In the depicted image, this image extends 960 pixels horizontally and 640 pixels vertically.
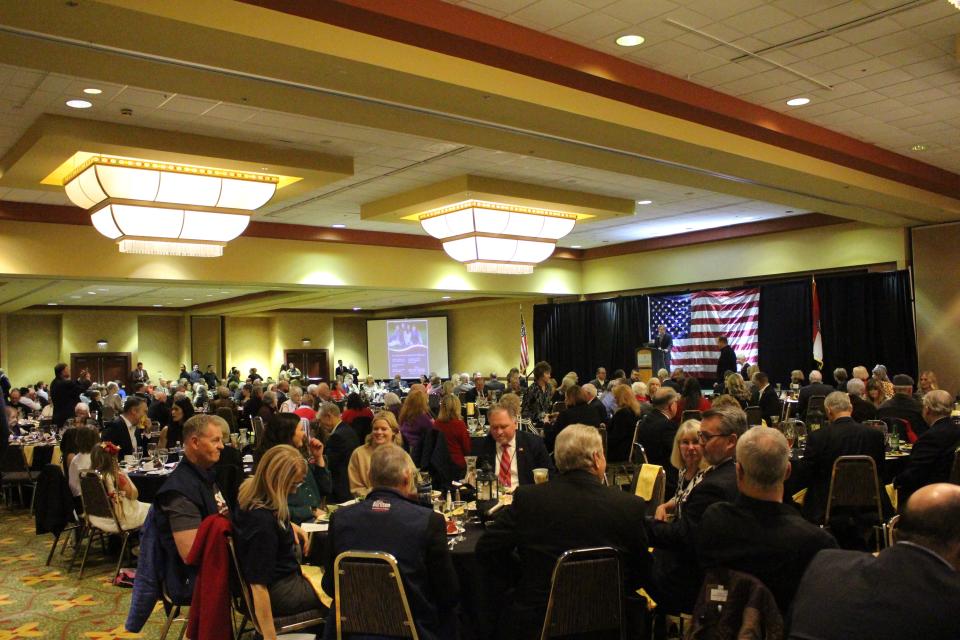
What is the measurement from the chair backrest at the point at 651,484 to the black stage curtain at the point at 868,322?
8507 millimetres

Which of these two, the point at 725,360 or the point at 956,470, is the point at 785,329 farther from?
the point at 956,470

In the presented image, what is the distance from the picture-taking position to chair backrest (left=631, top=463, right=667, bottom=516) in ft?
14.3

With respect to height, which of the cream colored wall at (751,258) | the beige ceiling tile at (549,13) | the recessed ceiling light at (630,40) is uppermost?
the beige ceiling tile at (549,13)

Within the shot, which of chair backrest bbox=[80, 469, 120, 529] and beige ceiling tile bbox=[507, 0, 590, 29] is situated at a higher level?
beige ceiling tile bbox=[507, 0, 590, 29]

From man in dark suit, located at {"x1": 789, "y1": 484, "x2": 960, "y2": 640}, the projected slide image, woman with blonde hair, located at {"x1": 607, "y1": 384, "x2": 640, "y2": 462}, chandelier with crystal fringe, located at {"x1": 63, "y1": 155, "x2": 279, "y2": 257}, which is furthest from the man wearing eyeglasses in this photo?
the projected slide image

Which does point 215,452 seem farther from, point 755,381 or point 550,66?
point 755,381

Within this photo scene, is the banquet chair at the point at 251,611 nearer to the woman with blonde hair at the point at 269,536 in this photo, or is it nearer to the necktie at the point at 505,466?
the woman with blonde hair at the point at 269,536

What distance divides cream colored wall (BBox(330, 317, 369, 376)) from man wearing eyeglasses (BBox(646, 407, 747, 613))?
22674mm

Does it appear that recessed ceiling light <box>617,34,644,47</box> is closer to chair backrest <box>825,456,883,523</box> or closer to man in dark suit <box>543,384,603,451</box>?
chair backrest <box>825,456,883,523</box>

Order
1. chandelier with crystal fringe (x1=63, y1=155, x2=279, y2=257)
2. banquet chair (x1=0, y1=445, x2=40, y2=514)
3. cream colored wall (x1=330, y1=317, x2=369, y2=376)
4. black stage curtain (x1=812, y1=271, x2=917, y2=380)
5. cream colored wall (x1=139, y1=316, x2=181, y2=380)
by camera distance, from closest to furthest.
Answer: chandelier with crystal fringe (x1=63, y1=155, x2=279, y2=257), banquet chair (x1=0, y1=445, x2=40, y2=514), black stage curtain (x1=812, y1=271, x2=917, y2=380), cream colored wall (x1=139, y1=316, x2=181, y2=380), cream colored wall (x1=330, y1=317, x2=369, y2=376)

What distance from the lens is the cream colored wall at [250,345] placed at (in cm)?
2436

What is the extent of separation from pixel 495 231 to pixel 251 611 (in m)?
6.92

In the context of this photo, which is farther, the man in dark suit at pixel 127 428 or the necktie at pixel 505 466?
the man in dark suit at pixel 127 428

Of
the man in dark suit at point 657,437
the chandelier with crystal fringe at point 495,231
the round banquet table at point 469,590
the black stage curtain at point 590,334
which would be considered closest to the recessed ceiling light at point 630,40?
the man in dark suit at point 657,437
